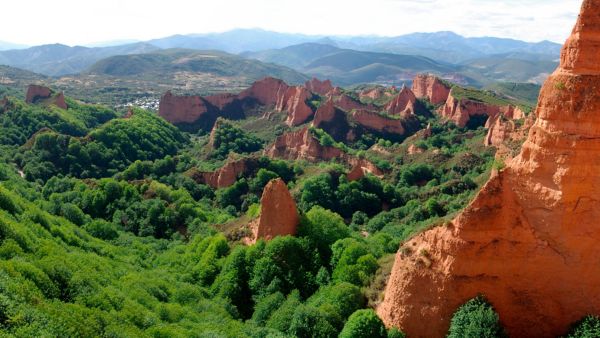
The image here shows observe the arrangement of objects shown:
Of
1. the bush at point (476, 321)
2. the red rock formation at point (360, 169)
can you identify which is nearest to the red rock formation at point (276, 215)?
the bush at point (476, 321)

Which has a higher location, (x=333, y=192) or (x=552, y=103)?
(x=552, y=103)

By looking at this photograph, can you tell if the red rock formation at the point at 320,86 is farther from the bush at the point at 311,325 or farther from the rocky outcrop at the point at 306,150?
the bush at the point at 311,325

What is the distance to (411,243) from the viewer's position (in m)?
25.7

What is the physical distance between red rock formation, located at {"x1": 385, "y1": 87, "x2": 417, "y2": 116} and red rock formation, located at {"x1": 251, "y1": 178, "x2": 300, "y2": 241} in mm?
80713

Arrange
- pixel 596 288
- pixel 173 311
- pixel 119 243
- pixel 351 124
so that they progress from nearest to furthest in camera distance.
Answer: pixel 596 288, pixel 173 311, pixel 119 243, pixel 351 124

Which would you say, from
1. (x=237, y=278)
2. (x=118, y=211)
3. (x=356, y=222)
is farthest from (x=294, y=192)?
(x=237, y=278)

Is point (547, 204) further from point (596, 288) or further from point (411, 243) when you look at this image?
point (411, 243)

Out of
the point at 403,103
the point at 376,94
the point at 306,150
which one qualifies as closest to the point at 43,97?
the point at 306,150

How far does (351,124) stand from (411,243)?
78.1 metres

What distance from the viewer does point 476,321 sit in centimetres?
2286

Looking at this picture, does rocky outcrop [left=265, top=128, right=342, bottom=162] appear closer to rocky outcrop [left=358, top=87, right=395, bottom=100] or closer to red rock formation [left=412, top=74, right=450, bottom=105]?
red rock formation [left=412, top=74, right=450, bottom=105]

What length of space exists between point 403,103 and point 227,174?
61.2 meters

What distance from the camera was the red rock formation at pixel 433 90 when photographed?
118812 millimetres

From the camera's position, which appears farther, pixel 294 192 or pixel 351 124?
pixel 351 124
